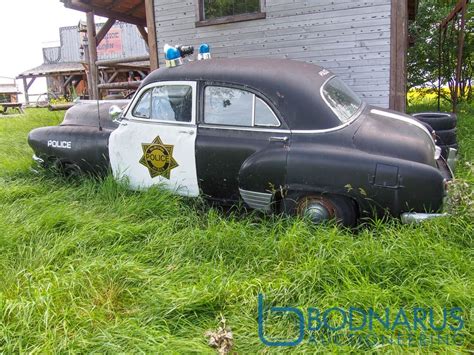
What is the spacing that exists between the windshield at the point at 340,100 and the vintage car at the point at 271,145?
0.01 metres

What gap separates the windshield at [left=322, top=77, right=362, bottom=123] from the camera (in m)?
3.72

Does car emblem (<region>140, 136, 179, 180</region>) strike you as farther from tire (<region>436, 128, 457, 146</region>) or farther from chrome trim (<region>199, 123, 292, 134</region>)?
tire (<region>436, 128, 457, 146</region>)

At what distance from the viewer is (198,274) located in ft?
9.68

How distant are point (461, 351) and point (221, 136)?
249cm

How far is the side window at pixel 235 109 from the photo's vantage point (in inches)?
147

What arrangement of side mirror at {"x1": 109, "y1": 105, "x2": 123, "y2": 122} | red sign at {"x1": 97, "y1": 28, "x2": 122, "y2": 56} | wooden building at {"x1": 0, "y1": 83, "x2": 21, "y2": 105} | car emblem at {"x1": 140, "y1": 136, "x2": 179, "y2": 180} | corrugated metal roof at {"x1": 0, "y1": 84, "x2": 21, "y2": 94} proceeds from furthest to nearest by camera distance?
wooden building at {"x1": 0, "y1": 83, "x2": 21, "y2": 105}
corrugated metal roof at {"x1": 0, "y1": 84, "x2": 21, "y2": 94}
red sign at {"x1": 97, "y1": 28, "x2": 122, "y2": 56}
side mirror at {"x1": 109, "y1": 105, "x2": 123, "y2": 122}
car emblem at {"x1": 140, "y1": 136, "x2": 179, "y2": 180}

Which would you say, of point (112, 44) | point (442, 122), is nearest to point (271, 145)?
point (442, 122)

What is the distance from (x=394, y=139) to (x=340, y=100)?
70 centimetres

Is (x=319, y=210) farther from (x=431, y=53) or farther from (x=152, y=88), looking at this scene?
(x=431, y=53)

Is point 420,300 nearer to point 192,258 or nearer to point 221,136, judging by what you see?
point 192,258

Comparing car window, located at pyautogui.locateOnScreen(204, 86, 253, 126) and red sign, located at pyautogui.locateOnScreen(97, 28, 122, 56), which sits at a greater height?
red sign, located at pyautogui.locateOnScreen(97, 28, 122, 56)

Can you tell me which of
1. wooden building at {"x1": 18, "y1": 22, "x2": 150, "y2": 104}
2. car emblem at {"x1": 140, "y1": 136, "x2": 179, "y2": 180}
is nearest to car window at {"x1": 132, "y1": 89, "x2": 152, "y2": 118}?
car emblem at {"x1": 140, "y1": 136, "x2": 179, "y2": 180}

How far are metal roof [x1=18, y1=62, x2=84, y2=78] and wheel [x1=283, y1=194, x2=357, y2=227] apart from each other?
21.4 m

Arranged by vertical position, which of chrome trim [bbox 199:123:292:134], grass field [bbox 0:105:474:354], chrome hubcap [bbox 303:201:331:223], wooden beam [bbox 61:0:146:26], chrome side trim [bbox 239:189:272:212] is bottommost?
grass field [bbox 0:105:474:354]
